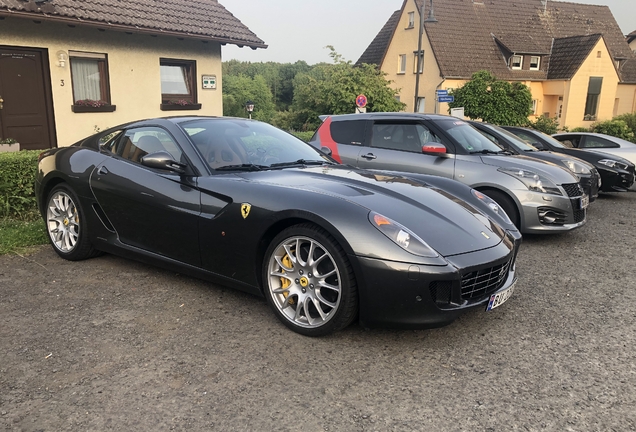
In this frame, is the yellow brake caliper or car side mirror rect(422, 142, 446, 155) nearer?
the yellow brake caliper

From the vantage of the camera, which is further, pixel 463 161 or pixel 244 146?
pixel 463 161

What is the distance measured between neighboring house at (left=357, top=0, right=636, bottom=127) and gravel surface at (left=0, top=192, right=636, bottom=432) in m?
31.7

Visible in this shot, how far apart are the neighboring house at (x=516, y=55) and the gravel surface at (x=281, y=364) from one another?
31697 millimetres

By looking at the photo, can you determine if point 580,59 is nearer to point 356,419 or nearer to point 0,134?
point 0,134

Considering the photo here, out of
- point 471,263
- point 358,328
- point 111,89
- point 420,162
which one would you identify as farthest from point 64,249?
point 111,89

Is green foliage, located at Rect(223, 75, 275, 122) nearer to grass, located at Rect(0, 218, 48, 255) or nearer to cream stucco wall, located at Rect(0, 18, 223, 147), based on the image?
cream stucco wall, located at Rect(0, 18, 223, 147)

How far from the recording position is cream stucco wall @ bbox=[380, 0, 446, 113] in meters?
35.7

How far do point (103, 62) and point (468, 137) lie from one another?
9078mm

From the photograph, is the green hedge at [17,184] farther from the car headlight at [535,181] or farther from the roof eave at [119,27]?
the car headlight at [535,181]

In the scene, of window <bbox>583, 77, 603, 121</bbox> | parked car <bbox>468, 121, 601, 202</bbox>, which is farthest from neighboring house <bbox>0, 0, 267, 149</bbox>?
window <bbox>583, 77, 603, 121</bbox>

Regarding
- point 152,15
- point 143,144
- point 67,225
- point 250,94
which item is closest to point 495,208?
point 143,144

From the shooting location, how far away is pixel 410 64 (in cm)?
3816

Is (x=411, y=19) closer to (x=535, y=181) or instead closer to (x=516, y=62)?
(x=516, y=62)

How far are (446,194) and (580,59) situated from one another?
37.8 m
